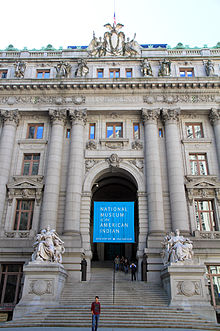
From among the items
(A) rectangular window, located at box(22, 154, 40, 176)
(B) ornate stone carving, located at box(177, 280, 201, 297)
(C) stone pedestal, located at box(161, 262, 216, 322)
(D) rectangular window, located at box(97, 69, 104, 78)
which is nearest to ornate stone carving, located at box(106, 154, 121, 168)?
(A) rectangular window, located at box(22, 154, 40, 176)

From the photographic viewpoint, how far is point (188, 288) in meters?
19.0

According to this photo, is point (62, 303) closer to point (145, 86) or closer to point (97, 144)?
point (97, 144)

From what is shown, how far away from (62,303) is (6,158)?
15424mm

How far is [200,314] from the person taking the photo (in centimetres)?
1775

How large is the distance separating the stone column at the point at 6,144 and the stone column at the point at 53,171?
3.98m

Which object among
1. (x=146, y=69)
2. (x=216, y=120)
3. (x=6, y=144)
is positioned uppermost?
(x=146, y=69)

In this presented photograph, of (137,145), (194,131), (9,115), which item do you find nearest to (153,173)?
(137,145)

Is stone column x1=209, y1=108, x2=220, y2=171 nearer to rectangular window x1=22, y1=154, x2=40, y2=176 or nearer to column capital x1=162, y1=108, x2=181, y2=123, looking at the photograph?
column capital x1=162, y1=108, x2=181, y2=123

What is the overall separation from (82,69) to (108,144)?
31.2 ft

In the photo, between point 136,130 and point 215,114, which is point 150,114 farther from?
point 215,114

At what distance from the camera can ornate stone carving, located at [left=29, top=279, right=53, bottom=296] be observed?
19.4 meters

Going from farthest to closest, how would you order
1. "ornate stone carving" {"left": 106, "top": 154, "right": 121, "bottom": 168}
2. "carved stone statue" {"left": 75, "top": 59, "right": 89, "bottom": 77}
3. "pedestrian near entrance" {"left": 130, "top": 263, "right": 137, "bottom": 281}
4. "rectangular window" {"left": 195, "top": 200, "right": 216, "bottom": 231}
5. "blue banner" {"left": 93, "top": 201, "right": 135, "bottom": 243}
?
"carved stone statue" {"left": 75, "top": 59, "right": 89, "bottom": 77}, "ornate stone carving" {"left": 106, "top": 154, "right": 121, "bottom": 168}, "rectangular window" {"left": 195, "top": 200, "right": 216, "bottom": 231}, "blue banner" {"left": 93, "top": 201, "right": 135, "bottom": 243}, "pedestrian near entrance" {"left": 130, "top": 263, "right": 137, "bottom": 281}

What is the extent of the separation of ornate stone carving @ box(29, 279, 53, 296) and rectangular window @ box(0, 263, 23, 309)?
17.6 feet

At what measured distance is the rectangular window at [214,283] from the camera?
73.9ft
